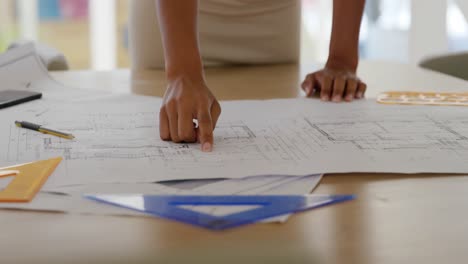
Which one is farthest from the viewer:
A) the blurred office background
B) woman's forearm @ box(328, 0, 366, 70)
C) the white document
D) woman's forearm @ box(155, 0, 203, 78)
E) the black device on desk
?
the blurred office background

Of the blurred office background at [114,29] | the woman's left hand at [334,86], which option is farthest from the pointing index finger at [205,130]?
the blurred office background at [114,29]

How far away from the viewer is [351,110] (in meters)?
1.12

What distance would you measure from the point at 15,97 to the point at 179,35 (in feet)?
1.06

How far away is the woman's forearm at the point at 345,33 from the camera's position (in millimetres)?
1352

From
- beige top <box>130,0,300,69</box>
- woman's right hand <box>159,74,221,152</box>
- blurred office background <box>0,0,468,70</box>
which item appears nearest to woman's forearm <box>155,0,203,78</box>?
woman's right hand <box>159,74,221,152</box>

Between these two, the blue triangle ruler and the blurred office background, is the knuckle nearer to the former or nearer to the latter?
the blue triangle ruler

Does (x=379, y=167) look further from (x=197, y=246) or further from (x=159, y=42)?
(x=159, y=42)

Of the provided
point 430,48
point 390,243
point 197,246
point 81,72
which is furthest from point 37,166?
point 430,48

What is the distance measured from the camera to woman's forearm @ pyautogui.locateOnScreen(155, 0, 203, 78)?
106cm

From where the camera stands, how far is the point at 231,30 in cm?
163

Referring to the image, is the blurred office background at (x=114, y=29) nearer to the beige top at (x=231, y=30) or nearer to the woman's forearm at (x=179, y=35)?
the beige top at (x=231, y=30)

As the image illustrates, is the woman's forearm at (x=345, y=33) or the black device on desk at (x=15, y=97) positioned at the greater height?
the woman's forearm at (x=345, y=33)

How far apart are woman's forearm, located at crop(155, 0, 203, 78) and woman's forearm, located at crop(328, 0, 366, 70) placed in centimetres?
35

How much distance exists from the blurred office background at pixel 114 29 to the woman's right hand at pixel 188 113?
2.66 meters
